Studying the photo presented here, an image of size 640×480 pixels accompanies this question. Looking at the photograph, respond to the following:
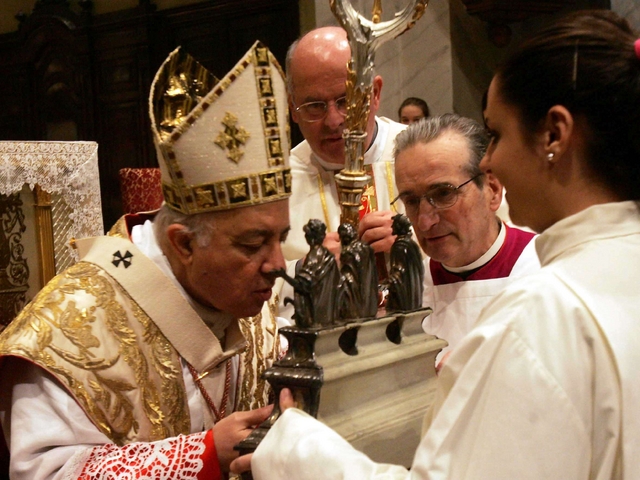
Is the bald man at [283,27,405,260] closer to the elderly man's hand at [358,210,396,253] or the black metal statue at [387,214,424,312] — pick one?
the elderly man's hand at [358,210,396,253]

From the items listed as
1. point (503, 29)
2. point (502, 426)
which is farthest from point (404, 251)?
point (503, 29)

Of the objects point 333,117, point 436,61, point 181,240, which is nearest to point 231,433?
point 181,240

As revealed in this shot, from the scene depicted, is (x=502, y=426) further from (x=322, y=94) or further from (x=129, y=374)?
(x=322, y=94)

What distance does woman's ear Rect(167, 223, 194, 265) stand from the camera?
2.40 m

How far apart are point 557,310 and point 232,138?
1.30 meters

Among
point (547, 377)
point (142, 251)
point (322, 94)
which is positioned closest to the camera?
point (547, 377)

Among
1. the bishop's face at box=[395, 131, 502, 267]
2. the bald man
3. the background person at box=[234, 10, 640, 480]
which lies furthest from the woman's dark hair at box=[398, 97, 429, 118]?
the background person at box=[234, 10, 640, 480]

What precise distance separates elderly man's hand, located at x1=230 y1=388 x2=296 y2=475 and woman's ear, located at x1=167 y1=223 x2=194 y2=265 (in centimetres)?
77

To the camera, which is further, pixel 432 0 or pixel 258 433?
pixel 432 0

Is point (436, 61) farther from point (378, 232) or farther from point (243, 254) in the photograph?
point (243, 254)

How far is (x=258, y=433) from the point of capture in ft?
5.92

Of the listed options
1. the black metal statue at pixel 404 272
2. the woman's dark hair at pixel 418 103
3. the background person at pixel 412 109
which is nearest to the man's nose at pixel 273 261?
the black metal statue at pixel 404 272

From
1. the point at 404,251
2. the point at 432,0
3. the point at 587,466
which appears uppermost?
the point at 432,0

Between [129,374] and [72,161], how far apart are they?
154 inches
